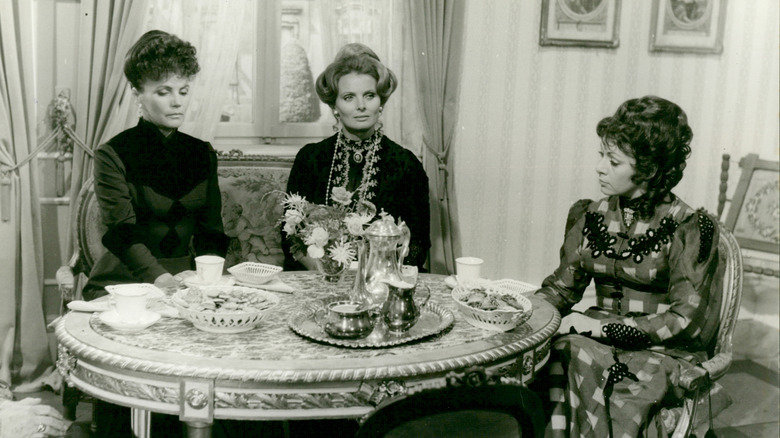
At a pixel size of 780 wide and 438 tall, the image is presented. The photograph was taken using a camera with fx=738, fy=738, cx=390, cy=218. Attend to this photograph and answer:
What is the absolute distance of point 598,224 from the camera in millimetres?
2611

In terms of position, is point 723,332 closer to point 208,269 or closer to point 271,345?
point 271,345

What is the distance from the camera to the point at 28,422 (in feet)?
5.58

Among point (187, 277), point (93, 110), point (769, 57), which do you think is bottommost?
point (187, 277)

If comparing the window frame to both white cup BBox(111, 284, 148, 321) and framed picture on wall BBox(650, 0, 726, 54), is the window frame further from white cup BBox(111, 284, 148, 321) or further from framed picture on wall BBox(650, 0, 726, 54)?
white cup BBox(111, 284, 148, 321)

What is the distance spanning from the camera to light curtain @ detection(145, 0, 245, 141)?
12.8 ft

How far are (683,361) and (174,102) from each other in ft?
7.31

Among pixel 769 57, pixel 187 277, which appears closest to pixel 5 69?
pixel 187 277

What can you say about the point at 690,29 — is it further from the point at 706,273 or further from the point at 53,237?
the point at 53,237

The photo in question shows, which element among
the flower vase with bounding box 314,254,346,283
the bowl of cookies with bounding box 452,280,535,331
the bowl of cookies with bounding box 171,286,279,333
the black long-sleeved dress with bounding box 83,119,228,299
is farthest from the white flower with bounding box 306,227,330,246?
the black long-sleeved dress with bounding box 83,119,228,299

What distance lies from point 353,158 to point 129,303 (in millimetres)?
1597

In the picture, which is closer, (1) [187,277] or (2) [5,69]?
(1) [187,277]

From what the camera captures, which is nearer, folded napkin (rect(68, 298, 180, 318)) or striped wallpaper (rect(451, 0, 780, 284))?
folded napkin (rect(68, 298, 180, 318))

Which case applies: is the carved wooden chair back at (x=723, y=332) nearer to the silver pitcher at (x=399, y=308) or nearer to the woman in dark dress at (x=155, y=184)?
the silver pitcher at (x=399, y=308)

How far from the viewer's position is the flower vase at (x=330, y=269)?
2564 millimetres
